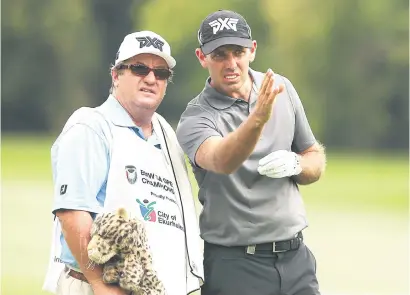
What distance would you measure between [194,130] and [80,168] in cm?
75

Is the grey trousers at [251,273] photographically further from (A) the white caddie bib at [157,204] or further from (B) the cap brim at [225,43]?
(B) the cap brim at [225,43]

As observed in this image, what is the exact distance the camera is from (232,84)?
5.14 meters

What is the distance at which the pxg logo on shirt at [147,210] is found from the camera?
4.59m

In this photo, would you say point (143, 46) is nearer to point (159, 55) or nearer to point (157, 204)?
point (159, 55)

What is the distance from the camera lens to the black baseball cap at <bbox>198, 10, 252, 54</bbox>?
5043 mm

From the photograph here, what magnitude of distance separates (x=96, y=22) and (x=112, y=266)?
148 feet

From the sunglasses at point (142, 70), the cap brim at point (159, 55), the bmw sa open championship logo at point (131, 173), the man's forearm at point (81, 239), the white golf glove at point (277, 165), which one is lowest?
the man's forearm at point (81, 239)

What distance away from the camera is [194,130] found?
5.02 metres

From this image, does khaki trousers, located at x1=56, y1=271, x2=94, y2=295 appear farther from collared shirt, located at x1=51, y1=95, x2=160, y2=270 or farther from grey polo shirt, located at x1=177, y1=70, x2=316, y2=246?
grey polo shirt, located at x1=177, y1=70, x2=316, y2=246

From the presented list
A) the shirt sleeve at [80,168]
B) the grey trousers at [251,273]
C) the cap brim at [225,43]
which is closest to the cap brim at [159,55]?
the cap brim at [225,43]

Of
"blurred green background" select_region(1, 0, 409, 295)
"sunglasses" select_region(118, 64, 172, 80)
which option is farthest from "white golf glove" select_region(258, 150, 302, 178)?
"blurred green background" select_region(1, 0, 409, 295)

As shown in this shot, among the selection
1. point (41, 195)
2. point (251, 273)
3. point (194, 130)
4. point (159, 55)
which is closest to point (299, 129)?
point (194, 130)

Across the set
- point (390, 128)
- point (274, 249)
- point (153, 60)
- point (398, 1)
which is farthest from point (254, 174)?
point (398, 1)

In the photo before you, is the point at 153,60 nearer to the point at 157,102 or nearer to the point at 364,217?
the point at 157,102
